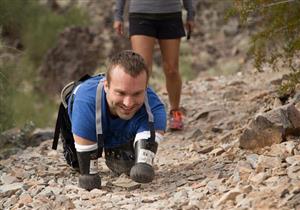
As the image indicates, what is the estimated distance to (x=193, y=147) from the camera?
670cm

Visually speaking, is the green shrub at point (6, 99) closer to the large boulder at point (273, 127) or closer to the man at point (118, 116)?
the man at point (118, 116)

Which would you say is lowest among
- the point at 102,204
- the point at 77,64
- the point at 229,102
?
the point at 77,64

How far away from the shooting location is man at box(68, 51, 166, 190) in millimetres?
4820

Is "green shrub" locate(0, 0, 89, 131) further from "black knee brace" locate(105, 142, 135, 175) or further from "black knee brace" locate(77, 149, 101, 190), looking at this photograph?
"black knee brace" locate(77, 149, 101, 190)

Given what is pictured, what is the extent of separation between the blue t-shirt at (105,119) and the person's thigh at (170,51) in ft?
6.06

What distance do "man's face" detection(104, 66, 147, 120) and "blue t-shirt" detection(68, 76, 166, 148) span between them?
20cm

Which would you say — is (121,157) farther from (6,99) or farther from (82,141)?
(6,99)

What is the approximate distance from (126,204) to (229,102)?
15.0 ft

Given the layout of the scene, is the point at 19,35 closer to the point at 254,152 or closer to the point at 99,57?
the point at 99,57

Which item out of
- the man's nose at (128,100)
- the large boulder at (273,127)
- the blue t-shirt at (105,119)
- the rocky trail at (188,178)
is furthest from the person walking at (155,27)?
the man's nose at (128,100)

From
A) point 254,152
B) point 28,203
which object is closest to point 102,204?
point 28,203

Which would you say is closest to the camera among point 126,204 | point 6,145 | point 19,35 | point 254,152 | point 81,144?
point 126,204

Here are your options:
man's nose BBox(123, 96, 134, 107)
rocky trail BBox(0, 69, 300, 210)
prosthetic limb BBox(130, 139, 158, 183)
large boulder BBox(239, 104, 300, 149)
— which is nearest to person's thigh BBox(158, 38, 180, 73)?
rocky trail BBox(0, 69, 300, 210)

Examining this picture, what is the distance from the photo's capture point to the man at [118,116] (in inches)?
190
